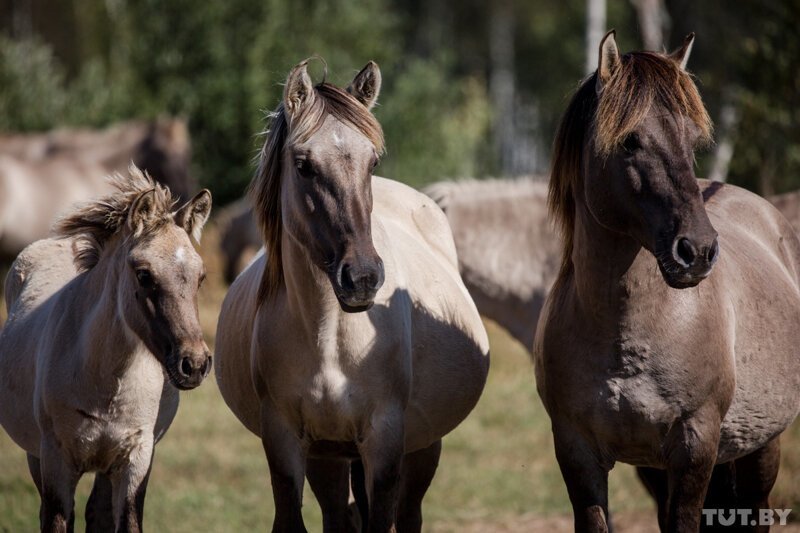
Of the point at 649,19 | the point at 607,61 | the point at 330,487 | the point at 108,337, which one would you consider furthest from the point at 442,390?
the point at 649,19

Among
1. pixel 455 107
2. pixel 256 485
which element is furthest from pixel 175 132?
pixel 455 107

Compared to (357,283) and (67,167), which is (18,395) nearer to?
(357,283)

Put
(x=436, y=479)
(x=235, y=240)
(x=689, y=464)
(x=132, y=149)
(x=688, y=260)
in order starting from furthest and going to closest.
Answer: (x=235, y=240) → (x=132, y=149) → (x=436, y=479) → (x=689, y=464) → (x=688, y=260)

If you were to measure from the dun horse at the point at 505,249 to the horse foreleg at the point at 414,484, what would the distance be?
2.12 metres

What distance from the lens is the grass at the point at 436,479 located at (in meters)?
6.82

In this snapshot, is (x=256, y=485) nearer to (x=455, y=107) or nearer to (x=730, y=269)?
(x=730, y=269)

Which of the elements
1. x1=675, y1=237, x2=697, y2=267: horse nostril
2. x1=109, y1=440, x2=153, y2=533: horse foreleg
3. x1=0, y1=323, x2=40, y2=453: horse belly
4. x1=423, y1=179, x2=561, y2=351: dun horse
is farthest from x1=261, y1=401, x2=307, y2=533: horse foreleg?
x1=423, y1=179, x2=561, y2=351: dun horse

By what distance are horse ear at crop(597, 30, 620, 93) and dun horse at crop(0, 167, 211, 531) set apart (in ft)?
5.32

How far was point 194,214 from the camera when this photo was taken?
4461mm

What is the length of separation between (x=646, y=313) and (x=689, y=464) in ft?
1.74

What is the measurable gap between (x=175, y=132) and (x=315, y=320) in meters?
10.2

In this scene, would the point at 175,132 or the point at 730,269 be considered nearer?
the point at 730,269

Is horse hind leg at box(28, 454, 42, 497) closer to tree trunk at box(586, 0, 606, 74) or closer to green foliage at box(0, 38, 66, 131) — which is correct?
tree trunk at box(586, 0, 606, 74)

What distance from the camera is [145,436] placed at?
14.9 feet
